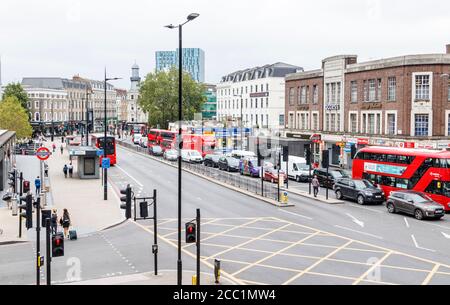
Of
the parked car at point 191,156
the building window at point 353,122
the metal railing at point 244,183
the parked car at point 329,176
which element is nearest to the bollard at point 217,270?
the metal railing at point 244,183

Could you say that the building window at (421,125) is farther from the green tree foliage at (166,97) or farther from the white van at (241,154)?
the green tree foliage at (166,97)

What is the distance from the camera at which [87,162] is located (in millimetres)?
52094

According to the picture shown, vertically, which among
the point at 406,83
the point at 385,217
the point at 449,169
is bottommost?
the point at 385,217

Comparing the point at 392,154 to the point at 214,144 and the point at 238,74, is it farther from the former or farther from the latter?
the point at 238,74

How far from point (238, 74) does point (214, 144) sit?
137 ft

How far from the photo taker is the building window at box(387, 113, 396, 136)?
55.1 m

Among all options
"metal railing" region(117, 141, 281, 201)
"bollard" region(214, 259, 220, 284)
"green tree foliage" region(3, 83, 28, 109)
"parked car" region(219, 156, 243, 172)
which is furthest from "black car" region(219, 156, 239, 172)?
"green tree foliage" region(3, 83, 28, 109)

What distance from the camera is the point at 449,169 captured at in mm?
34406

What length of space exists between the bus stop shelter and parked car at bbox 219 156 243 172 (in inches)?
532

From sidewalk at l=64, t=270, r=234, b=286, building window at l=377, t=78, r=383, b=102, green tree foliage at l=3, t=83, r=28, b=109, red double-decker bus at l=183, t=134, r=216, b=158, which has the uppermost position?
green tree foliage at l=3, t=83, r=28, b=109

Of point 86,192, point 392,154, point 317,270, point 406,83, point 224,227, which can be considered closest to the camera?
point 317,270

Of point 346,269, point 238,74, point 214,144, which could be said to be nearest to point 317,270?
point 346,269

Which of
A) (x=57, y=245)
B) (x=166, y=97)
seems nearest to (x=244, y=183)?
(x=57, y=245)

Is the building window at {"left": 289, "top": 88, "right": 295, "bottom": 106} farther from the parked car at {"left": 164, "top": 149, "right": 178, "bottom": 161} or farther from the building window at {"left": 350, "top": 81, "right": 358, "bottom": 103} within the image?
the parked car at {"left": 164, "top": 149, "right": 178, "bottom": 161}
